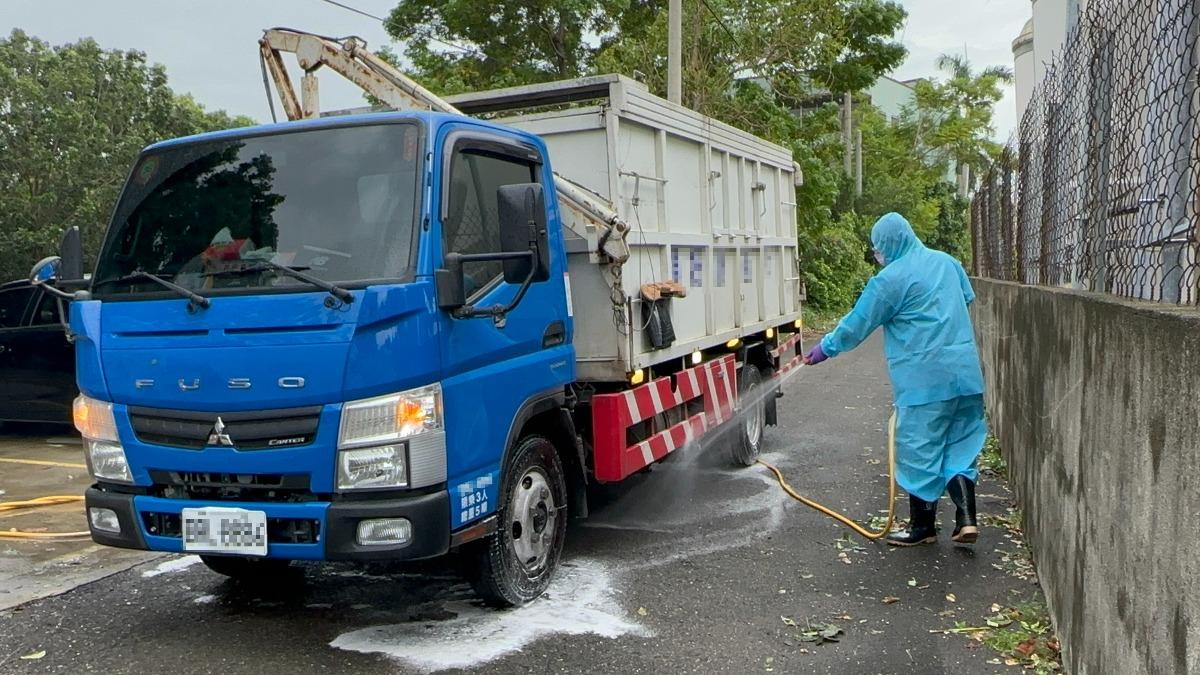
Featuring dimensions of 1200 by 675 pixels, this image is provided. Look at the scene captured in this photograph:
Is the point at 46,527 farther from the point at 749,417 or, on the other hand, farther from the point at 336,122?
the point at 749,417

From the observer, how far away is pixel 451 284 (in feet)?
12.3

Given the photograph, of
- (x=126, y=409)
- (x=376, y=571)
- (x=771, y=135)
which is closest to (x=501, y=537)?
(x=376, y=571)

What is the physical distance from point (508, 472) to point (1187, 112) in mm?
2865

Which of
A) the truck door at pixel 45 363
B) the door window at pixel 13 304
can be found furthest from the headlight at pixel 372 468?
the door window at pixel 13 304

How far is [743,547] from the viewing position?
538cm

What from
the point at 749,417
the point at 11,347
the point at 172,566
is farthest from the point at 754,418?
the point at 11,347

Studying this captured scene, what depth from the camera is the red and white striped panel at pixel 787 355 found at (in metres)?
8.49

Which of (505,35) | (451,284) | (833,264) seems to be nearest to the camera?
(451,284)

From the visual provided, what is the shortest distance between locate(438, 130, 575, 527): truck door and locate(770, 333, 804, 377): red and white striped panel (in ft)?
13.4

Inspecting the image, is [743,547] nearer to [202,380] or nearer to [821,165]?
[202,380]

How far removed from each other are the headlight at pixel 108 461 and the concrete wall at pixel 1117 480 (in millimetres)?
3634

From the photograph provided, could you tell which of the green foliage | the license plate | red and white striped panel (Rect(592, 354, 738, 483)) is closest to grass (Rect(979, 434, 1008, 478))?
red and white striped panel (Rect(592, 354, 738, 483))

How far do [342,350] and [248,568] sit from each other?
5.99 feet

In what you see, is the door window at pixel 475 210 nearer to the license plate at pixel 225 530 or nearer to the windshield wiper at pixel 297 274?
the windshield wiper at pixel 297 274
